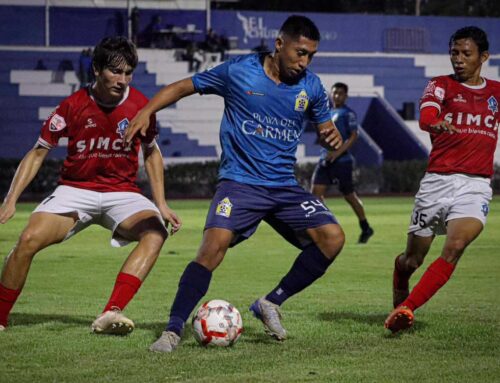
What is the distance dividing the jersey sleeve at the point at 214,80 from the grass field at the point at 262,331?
5.72 ft

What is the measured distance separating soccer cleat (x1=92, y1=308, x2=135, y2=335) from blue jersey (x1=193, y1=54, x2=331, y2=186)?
3.95 feet

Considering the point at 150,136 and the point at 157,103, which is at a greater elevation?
the point at 157,103


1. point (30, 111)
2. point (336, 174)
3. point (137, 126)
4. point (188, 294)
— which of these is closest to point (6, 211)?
point (137, 126)

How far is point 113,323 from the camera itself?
7.81 metres

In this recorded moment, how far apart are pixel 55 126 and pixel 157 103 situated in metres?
1.12

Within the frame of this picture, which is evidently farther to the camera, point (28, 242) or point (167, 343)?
point (28, 242)

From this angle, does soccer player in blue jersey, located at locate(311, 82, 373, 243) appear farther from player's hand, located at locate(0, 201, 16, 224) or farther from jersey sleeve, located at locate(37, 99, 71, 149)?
player's hand, located at locate(0, 201, 16, 224)

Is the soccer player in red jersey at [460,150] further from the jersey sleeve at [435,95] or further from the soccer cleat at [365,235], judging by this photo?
the soccer cleat at [365,235]

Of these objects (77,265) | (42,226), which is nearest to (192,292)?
(42,226)

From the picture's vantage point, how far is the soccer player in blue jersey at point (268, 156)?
7715 millimetres

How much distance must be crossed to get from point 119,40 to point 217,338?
7.47 feet

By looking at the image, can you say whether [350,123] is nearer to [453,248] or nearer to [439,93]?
[439,93]

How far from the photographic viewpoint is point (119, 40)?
820 centimetres

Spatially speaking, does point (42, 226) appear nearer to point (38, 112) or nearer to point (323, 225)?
point (323, 225)
